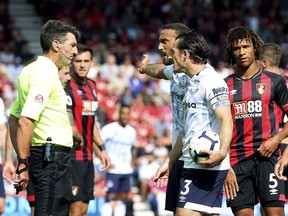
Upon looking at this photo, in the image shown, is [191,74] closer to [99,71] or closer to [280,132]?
[280,132]

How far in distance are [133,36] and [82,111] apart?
45.7 ft

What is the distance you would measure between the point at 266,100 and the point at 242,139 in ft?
1.58

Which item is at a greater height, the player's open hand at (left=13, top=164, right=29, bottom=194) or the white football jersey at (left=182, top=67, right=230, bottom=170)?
the white football jersey at (left=182, top=67, right=230, bottom=170)

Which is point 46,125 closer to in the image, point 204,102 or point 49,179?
point 49,179

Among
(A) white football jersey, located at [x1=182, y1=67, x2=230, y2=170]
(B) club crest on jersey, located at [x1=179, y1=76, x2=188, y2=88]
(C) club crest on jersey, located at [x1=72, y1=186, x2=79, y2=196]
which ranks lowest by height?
(C) club crest on jersey, located at [x1=72, y1=186, x2=79, y2=196]

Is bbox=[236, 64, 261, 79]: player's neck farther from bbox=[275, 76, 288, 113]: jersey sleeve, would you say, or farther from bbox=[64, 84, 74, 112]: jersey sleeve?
bbox=[64, 84, 74, 112]: jersey sleeve

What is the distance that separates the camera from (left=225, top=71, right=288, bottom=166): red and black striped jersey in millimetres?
8336

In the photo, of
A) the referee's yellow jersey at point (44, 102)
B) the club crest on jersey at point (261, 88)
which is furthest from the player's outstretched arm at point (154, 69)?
the referee's yellow jersey at point (44, 102)

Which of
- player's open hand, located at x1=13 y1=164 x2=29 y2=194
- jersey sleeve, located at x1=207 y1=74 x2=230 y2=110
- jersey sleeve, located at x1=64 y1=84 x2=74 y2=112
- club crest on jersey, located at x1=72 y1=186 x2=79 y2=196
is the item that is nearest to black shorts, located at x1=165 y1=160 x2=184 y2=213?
jersey sleeve, located at x1=207 y1=74 x2=230 y2=110

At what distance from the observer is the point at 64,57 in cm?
791

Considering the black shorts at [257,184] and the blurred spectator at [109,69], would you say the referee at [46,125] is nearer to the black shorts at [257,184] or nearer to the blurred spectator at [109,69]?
the black shorts at [257,184]

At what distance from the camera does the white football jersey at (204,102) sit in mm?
7227

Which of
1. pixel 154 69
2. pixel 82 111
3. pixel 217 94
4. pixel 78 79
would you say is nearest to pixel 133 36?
pixel 78 79

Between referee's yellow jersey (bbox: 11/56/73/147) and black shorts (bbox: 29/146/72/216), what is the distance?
112 mm
